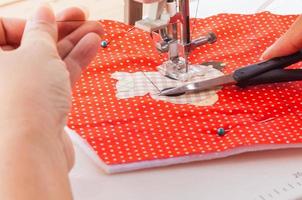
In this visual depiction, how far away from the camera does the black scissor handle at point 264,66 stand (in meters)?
0.79

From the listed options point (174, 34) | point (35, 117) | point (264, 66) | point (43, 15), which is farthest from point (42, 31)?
point (264, 66)

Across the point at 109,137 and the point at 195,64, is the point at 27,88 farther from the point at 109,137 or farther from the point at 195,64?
the point at 195,64

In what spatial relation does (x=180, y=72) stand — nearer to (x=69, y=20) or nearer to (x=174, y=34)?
(x=174, y=34)

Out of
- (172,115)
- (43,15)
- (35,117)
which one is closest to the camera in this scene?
(35,117)

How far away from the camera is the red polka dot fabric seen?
2.27 ft

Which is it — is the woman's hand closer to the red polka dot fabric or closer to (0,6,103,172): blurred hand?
(0,6,103,172): blurred hand

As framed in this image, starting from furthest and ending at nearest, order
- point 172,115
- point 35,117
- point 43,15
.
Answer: point 172,115 < point 43,15 < point 35,117

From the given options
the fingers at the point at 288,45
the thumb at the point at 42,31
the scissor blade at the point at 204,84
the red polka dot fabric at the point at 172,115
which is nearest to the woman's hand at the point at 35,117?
the thumb at the point at 42,31

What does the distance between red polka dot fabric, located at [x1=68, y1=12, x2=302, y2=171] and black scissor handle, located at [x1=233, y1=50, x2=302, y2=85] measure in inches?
0.8

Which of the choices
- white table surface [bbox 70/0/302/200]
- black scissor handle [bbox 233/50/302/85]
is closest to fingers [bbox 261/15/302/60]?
black scissor handle [bbox 233/50/302/85]

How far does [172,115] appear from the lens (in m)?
0.75

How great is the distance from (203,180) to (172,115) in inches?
4.5

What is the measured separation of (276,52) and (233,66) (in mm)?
68

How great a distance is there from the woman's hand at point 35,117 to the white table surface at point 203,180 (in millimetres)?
62
